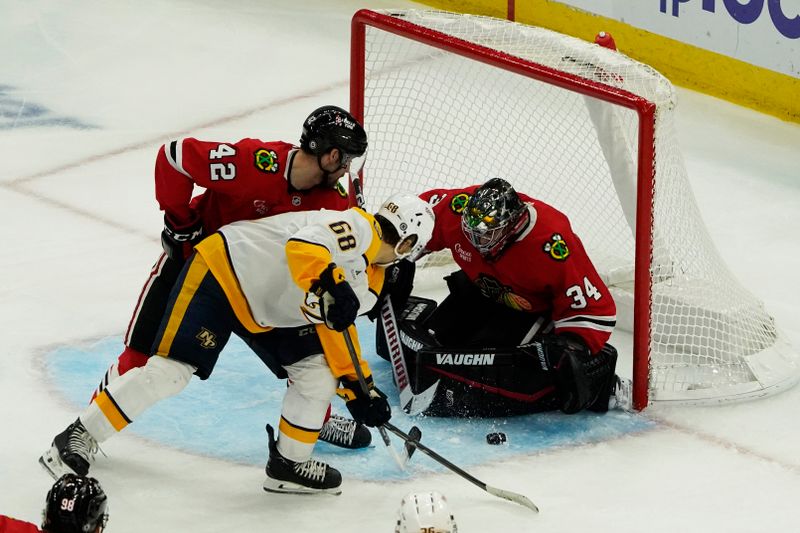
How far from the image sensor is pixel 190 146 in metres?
4.01

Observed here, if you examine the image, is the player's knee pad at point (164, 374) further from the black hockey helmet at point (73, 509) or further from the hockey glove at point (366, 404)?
the black hockey helmet at point (73, 509)

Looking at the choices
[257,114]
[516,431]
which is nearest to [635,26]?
[257,114]

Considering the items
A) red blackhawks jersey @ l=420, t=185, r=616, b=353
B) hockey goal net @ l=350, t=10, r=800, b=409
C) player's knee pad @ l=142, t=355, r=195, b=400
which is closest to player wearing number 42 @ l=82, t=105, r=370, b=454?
player's knee pad @ l=142, t=355, r=195, b=400

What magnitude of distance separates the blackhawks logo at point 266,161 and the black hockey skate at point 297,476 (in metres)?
0.69

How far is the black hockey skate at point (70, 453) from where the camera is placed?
3697 millimetres

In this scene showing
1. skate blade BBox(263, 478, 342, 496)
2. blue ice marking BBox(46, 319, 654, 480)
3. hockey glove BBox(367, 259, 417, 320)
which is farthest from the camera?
hockey glove BBox(367, 259, 417, 320)

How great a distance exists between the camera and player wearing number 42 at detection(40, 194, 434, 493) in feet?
12.1

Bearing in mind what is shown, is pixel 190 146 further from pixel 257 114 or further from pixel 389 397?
pixel 257 114

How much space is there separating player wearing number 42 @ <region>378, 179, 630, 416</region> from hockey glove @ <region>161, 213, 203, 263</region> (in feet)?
2.16

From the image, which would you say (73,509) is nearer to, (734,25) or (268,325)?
(268,325)

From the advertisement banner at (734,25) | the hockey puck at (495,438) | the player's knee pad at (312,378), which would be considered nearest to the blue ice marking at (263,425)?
the hockey puck at (495,438)

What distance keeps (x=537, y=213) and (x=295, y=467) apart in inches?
40.9

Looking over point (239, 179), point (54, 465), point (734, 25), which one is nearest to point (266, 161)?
point (239, 179)

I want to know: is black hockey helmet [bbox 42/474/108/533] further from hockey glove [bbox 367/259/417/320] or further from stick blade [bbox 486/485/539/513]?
hockey glove [bbox 367/259/417/320]
